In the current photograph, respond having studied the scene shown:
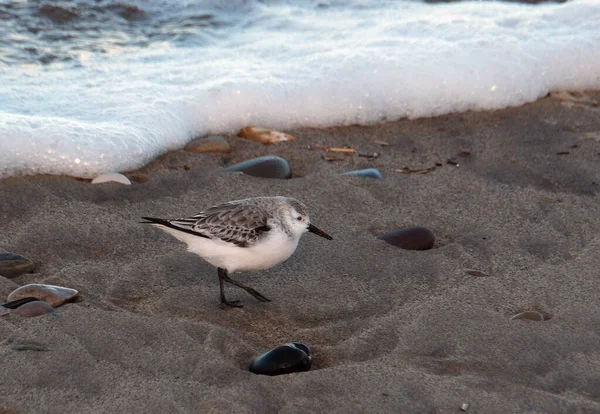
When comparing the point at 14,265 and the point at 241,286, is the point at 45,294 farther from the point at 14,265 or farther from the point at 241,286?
the point at 241,286

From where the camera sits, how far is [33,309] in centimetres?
364

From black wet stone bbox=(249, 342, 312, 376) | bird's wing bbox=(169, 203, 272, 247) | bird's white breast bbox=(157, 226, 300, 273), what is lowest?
black wet stone bbox=(249, 342, 312, 376)

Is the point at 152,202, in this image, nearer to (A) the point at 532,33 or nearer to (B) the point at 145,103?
(B) the point at 145,103

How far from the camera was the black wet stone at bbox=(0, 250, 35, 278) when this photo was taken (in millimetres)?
4047

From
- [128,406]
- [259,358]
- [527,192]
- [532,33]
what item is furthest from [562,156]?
[128,406]

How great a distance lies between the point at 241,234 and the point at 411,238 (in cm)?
113

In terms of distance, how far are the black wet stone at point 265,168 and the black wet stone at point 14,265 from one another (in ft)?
5.55

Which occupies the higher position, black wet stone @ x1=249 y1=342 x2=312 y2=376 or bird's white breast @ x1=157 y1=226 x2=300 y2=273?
bird's white breast @ x1=157 y1=226 x2=300 y2=273

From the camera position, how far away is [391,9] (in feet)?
29.1

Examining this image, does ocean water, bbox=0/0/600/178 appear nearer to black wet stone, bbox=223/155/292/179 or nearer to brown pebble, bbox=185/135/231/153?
brown pebble, bbox=185/135/231/153

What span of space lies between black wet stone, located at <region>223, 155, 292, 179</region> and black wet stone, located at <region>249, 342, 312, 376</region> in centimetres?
213

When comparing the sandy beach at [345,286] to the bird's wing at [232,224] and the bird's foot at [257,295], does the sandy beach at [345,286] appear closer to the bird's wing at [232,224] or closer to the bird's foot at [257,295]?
the bird's foot at [257,295]

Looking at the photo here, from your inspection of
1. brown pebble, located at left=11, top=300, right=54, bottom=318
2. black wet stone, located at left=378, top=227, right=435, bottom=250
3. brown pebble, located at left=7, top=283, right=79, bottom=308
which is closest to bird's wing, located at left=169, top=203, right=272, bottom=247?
brown pebble, located at left=7, top=283, right=79, bottom=308

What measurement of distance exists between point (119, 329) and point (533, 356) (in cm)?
183
